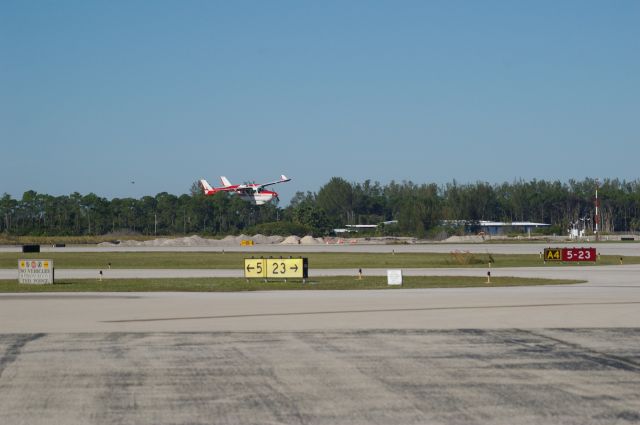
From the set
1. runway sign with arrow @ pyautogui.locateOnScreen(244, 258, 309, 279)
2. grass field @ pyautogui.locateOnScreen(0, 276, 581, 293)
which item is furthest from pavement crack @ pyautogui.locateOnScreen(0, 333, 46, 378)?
runway sign with arrow @ pyautogui.locateOnScreen(244, 258, 309, 279)

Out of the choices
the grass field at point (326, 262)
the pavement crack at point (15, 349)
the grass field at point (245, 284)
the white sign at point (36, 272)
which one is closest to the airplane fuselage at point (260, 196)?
the grass field at point (326, 262)

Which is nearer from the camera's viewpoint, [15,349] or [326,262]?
[15,349]

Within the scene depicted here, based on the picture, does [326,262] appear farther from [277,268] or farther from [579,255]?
[277,268]

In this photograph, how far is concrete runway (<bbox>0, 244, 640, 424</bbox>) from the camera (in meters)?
15.2

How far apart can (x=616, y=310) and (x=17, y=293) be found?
30.8 m

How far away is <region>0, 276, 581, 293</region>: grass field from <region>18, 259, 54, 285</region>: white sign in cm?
66

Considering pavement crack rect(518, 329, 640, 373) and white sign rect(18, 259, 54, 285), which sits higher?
white sign rect(18, 259, 54, 285)

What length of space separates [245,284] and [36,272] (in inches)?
505

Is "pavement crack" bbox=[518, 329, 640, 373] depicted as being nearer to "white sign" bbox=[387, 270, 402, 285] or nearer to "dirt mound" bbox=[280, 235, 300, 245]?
"white sign" bbox=[387, 270, 402, 285]

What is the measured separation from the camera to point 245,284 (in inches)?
1996

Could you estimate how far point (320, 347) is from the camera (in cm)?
2316

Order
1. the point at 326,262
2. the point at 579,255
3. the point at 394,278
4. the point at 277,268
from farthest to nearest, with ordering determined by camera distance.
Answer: the point at 326,262, the point at 579,255, the point at 277,268, the point at 394,278

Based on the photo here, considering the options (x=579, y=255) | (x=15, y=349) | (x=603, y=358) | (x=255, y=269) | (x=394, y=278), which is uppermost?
(x=255, y=269)

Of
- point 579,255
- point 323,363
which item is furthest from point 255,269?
point 579,255
